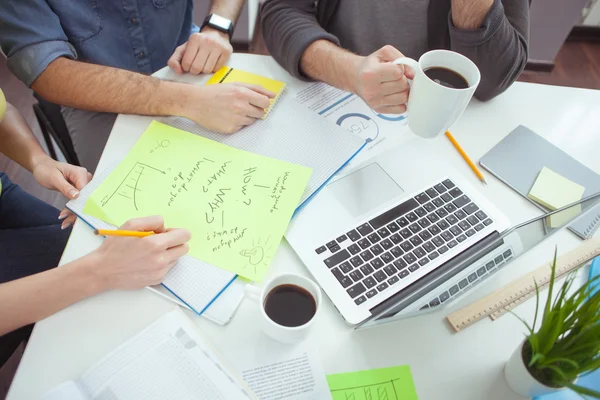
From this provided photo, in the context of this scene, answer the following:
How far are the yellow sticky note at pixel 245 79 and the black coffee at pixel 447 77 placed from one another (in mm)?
331

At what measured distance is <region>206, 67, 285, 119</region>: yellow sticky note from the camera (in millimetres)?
931

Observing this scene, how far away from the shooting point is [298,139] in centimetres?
84

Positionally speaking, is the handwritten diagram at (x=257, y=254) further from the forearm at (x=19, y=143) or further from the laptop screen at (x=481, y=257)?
the forearm at (x=19, y=143)

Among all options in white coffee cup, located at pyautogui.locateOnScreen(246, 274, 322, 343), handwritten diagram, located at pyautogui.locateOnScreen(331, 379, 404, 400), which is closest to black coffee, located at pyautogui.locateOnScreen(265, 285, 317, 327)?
white coffee cup, located at pyautogui.locateOnScreen(246, 274, 322, 343)

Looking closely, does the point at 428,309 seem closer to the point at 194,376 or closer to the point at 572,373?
the point at 572,373

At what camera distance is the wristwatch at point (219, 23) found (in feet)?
3.62

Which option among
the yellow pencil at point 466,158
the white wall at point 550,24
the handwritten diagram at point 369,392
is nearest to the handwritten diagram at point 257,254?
the handwritten diagram at point 369,392

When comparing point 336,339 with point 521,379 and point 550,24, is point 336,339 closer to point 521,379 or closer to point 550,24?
point 521,379

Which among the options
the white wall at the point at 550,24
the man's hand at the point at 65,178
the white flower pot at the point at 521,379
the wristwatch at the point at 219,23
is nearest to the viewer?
the white flower pot at the point at 521,379

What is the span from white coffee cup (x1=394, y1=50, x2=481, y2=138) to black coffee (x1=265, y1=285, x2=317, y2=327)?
35 centimetres

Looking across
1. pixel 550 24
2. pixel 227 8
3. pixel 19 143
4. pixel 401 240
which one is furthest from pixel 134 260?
pixel 550 24

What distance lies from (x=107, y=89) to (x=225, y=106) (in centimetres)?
28

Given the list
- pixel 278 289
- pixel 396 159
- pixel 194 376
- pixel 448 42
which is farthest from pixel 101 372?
pixel 448 42

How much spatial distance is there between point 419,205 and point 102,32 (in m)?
0.87
